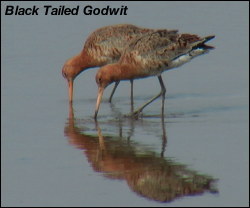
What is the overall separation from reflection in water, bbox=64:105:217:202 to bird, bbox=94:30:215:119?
1677 millimetres

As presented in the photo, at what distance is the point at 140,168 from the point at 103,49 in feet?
19.3

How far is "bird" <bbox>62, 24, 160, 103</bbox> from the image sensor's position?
1789cm

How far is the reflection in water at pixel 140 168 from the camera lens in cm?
1148

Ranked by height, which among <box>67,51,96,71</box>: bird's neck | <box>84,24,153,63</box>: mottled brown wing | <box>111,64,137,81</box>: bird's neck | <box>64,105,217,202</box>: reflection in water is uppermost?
<box>84,24,153,63</box>: mottled brown wing

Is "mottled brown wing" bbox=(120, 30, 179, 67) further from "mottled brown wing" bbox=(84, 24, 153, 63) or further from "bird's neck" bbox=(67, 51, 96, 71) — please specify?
"bird's neck" bbox=(67, 51, 96, 71)

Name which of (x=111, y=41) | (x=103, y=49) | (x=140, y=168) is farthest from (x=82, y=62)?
(x=140, y=168)

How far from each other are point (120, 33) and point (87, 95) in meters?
1.26

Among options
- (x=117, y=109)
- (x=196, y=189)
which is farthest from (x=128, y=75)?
(x=196, y=189)

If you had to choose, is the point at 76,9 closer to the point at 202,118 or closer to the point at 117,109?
the point at 117,109

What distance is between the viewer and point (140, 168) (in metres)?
12.4

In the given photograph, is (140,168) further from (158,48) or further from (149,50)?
(158,48)

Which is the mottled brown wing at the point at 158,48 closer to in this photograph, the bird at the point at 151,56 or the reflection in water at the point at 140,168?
the bird at the point at 151,56

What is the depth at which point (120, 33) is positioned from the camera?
18.0 m

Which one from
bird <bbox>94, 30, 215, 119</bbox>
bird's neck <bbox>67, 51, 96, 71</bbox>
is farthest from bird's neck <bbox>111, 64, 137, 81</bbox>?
bird's neck <bbox>67, 51, 96, 71</bbox>
